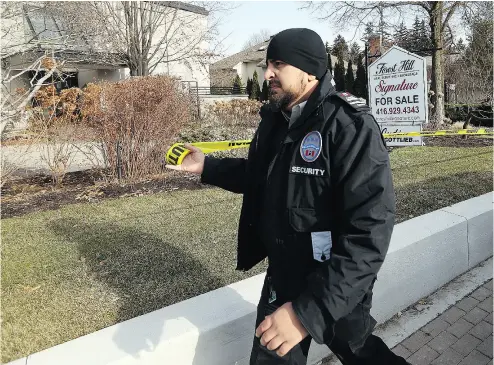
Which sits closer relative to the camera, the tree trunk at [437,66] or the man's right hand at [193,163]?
the man's right hand at [193,163]

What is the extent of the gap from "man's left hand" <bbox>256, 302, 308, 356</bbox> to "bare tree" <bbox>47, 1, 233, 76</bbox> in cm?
1297

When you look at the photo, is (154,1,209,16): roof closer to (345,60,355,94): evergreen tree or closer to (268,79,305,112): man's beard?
→ (268,79,305,112): man's beard

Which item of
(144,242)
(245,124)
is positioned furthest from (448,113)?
(144,242)

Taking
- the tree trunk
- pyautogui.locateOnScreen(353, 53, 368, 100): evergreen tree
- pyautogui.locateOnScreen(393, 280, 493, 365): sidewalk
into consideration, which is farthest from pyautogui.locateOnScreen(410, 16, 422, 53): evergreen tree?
pyautogui.locateOnScreen(393, 280, 493, 365): sidewalk

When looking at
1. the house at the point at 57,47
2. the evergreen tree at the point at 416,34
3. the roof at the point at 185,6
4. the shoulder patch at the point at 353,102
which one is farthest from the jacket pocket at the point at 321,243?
the roof at the point at 185,6

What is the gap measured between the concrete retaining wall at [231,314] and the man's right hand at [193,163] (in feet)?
2.81

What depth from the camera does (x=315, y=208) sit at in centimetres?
175

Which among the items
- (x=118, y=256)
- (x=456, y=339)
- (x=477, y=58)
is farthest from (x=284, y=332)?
(x=477, y=58)

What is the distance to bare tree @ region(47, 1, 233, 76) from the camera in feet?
53.7

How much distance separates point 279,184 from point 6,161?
21.7ft

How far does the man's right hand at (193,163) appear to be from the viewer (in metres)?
2.42

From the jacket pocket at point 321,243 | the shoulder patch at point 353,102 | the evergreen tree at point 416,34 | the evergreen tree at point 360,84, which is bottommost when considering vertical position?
the jacket pocket at point 321,243

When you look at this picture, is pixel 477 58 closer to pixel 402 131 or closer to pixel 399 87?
pixel 399 87

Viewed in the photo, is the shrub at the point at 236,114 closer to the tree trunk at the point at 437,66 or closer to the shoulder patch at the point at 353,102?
the tree trunk at the point at 437,66
